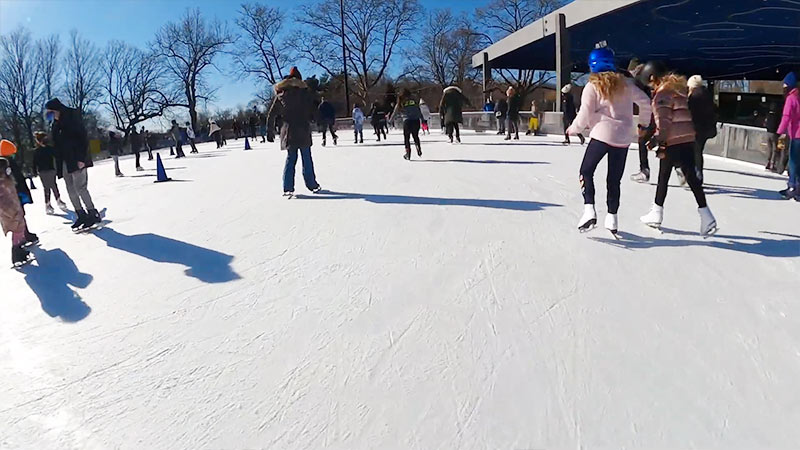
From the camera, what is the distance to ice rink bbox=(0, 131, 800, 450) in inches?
69.7

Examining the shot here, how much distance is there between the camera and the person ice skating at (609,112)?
3.41 meters

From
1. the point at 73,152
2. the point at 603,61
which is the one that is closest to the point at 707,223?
the point at 603,61

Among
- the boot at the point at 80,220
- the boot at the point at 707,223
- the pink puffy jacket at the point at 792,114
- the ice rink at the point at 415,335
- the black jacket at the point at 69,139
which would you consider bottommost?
the ice rink at the point at 415,335

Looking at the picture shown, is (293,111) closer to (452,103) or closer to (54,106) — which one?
(54,106)

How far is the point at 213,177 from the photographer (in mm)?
9320

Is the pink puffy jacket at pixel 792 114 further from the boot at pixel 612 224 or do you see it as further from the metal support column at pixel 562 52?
the metal support column at pixel 562 52

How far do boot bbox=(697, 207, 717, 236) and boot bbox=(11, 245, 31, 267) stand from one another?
569cm

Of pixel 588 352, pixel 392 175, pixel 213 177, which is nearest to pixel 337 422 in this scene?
pixel 588 352

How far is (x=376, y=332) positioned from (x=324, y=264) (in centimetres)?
116

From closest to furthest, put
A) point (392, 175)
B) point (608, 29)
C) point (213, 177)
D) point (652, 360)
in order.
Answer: point (652, 360) < point (392, 175) < point (213, 177) < point (608, 29)

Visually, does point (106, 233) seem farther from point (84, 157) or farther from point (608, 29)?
point (608, 29)

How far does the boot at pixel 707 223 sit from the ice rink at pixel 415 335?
0.23ft

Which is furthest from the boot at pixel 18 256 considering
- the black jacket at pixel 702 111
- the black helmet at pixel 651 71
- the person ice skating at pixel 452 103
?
the person ice skating at pixel 452 103

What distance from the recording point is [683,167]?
3.65 m
